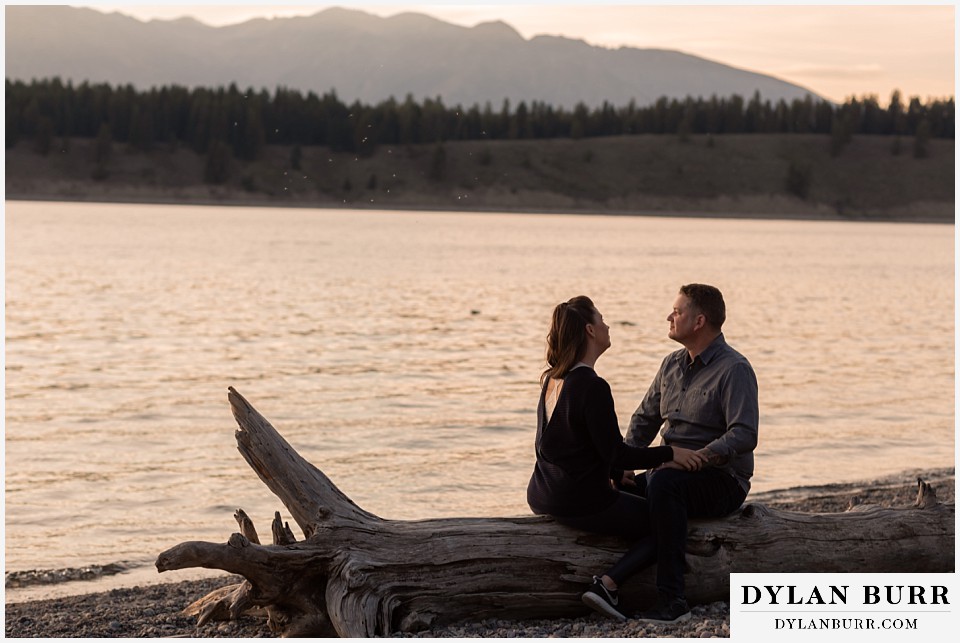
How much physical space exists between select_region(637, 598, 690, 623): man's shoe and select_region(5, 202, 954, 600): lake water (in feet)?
16.3

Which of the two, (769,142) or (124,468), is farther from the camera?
(769,142)

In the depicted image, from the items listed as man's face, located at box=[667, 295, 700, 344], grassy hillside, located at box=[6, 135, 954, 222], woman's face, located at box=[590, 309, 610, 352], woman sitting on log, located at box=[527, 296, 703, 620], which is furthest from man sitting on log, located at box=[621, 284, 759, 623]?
grassy hillside, located at box=[6, 135, 954, 222]

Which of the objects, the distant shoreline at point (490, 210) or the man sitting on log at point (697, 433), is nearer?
the man sitting on log at point (697, 433)

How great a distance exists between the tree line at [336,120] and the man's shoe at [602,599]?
122327 mm

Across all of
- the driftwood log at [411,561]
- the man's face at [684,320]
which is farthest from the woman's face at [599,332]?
the driftwood log at [411,561]

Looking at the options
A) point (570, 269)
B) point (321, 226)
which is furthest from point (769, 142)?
point (570, 269)

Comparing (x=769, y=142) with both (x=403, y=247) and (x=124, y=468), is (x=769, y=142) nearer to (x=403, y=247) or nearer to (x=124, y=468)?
(x=403, y=247)

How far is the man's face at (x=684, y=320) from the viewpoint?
7.21 m

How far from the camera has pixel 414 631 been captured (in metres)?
7.03

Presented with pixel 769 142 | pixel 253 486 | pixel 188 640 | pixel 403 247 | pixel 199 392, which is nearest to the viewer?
pixel 188 640

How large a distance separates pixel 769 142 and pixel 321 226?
84.4 meters

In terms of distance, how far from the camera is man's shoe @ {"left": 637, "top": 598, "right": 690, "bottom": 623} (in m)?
7.04

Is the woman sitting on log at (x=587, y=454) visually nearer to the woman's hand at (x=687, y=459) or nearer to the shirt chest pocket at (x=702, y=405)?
the woman's hand at (x=687, y=459)

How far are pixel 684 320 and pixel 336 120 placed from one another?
133m
